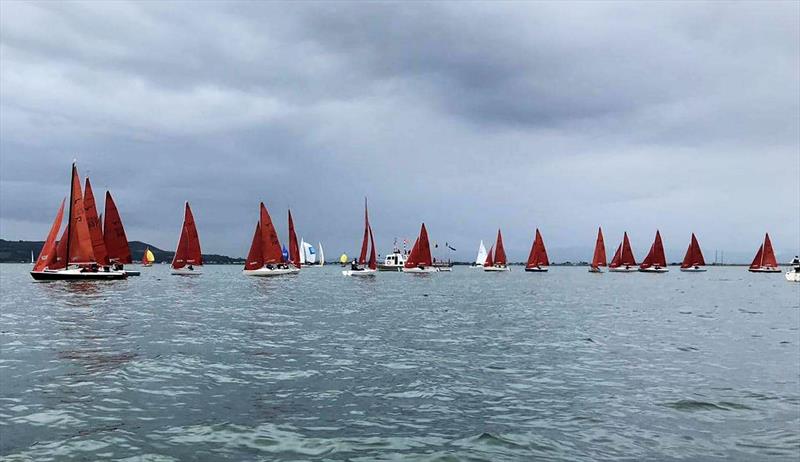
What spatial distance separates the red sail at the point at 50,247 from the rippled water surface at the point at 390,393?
36.8m

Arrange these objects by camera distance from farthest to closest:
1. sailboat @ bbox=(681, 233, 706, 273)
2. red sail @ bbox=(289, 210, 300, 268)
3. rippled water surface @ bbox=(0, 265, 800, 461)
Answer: sailboat @ bbox=(681, 233, 706, 273)
red sail @ bbox=(289, 210, 300, 268)
rippled water surface @ bbox=(0, 265, 800, 461)

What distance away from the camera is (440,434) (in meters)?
11.7

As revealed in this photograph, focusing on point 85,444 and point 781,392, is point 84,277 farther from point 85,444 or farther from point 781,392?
point 781,392

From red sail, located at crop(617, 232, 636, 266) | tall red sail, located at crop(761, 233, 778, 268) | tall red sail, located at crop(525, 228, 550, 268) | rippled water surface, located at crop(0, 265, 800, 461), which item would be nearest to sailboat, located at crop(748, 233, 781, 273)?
tall red sail, located at crop(761, 233, 778, 268)

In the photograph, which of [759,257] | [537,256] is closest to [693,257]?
[759,257]

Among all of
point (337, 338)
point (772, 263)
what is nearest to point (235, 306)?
point (337, 338)

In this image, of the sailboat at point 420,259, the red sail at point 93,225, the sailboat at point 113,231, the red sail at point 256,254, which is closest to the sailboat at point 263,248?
the red sail at point 256,254

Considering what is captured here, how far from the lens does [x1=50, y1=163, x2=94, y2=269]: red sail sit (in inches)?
2557

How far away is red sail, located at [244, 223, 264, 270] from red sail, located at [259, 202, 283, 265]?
1.87ft

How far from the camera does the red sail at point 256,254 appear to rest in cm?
9662

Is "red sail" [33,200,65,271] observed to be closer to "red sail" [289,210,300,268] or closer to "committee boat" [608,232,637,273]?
"red sail" [289,210,300,268]

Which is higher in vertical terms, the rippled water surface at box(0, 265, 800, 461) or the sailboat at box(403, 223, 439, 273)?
the sailboat at box(403, 223, 439, 273)

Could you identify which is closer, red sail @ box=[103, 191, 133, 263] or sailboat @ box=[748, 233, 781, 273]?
red sail @ box=[103, 191, 133, 263]

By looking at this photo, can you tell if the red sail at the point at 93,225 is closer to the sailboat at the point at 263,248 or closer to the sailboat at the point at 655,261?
the sailboat at the point at 263,248
